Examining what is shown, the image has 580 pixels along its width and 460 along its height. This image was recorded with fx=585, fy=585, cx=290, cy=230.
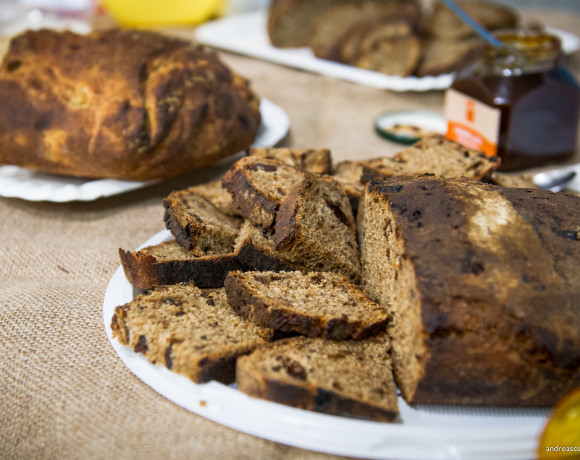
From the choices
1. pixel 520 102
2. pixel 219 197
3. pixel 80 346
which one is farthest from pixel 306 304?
pixel 520 102

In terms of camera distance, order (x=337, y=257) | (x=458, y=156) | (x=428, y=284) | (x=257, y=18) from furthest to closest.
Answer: (x=257, y=18), (x=458, y=156), (x=337, y=257), (x=428, y=284)

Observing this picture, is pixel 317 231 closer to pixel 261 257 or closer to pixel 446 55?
pixel 261 257

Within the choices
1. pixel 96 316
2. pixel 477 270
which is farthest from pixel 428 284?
pixel 96 316

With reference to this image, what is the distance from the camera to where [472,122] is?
2982 millimetres

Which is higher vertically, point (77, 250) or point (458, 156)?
point (458, 156)

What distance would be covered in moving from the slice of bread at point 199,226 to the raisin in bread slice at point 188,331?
0.21 m

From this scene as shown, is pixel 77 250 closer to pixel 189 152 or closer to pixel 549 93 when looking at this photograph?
pixel 189 152

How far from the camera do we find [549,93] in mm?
2814

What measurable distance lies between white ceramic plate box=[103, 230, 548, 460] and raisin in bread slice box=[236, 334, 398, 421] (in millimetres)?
49

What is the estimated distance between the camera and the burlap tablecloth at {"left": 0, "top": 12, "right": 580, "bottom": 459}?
58.8 inches

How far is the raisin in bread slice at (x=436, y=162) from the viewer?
233 cm

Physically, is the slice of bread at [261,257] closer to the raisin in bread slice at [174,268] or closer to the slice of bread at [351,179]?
the raisin in bread slice at [174,268]

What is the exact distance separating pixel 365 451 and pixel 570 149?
2336 mm

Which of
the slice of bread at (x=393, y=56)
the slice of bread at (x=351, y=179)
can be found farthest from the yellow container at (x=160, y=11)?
the slice of bread at (x=351, y=179)
